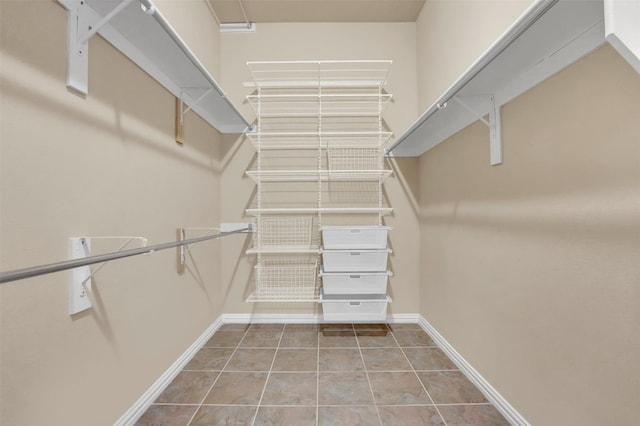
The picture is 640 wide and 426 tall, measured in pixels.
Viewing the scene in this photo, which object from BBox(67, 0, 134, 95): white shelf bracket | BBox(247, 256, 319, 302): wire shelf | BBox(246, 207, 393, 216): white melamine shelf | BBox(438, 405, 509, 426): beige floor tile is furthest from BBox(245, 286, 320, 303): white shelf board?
BBox(67, 0, 134, 95): white shelf bracket

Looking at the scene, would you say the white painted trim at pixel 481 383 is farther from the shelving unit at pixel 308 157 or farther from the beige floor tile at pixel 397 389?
the shelving unit at pixel 308 157

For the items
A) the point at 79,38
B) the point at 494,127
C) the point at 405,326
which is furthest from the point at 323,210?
the point at 79,38

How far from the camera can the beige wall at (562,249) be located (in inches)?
30.0

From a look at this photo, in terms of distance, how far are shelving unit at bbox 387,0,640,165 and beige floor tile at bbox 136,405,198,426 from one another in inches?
A: 70.2

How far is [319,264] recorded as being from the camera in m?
2.29

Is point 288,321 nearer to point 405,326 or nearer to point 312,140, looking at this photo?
point 405,326

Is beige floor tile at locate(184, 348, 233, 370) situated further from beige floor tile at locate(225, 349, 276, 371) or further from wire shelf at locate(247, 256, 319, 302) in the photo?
wire shelf at locate(247, 256, 319, 302)

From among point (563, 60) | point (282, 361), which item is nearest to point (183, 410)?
point (282, 361)

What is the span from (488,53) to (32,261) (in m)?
1.47

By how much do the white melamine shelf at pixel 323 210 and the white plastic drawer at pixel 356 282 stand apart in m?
0.49

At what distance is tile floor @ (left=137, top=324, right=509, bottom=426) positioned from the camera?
1249 millimetres

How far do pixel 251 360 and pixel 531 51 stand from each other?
79.4 inches

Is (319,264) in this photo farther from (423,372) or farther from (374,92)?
(374,92)

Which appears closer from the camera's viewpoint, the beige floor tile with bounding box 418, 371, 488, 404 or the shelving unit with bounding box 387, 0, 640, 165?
the shelving unit with bounding box 387, 0, 640, 165
